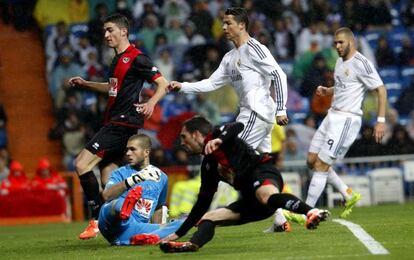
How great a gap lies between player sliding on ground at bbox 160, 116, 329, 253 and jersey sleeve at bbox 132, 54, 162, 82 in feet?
8.75

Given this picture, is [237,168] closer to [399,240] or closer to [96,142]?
[399,240]

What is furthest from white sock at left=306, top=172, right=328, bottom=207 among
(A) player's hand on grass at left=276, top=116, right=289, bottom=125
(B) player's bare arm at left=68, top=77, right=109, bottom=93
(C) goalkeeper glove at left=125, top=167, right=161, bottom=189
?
(C) goalkeeper glove at left=125, top=167, right=161, bottom=189

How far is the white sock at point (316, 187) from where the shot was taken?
1424 cm

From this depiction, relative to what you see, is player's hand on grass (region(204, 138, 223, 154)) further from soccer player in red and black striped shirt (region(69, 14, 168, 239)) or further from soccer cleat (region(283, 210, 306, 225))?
soccer cleat (region(283, 210, 306, 225))

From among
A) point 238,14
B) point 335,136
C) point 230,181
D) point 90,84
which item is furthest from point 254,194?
point 335,136

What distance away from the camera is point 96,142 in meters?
12.7

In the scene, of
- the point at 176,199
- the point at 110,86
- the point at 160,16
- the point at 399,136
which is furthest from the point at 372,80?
the point at 160,16

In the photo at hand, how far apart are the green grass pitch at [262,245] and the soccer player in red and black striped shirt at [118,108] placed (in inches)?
29.4

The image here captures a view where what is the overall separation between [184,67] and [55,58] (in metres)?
2.79

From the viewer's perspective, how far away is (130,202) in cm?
1098

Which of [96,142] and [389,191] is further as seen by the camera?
[389,191]

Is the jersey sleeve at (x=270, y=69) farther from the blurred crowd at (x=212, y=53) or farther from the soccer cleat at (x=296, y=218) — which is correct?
the blurred crowd at (x=212, y=53)

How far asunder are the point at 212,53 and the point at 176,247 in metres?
14.0

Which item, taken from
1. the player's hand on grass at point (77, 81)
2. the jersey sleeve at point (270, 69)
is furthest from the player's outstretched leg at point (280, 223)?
the player's hand on grass at point (77, 81)
